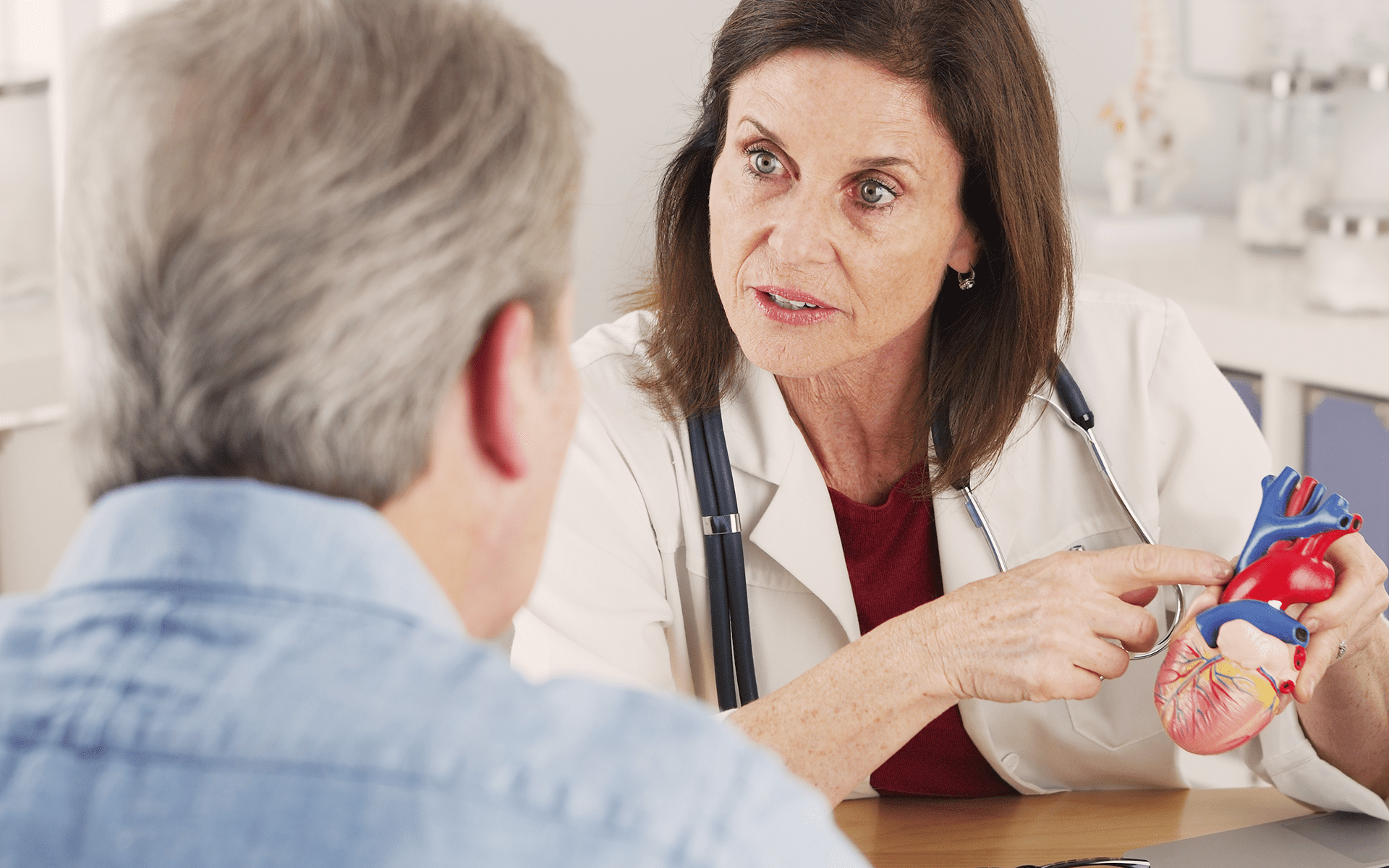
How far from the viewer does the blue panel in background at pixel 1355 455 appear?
229 cm

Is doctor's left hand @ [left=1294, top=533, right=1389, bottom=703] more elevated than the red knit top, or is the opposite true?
doctor's left hand @ [left=1294, top=533, right=1389, bottom=703]

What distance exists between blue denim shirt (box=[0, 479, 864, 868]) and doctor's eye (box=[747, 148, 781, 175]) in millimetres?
973

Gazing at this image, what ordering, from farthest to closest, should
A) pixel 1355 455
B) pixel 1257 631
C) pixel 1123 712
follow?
pixel 1355 455 → pixel 1123 712 → pixel 1257 631

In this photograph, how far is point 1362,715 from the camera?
1.31 m

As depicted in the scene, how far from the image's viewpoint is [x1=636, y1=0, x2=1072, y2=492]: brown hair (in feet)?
4.61

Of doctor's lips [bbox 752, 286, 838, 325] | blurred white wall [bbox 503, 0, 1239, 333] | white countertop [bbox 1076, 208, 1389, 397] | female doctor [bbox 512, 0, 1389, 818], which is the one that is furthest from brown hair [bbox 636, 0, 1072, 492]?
blurred white wall [bbox 503, 0, 1239, 333]

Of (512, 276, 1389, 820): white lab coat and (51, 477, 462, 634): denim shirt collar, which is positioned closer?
(51, 477, 462, 634): denim shirt collar

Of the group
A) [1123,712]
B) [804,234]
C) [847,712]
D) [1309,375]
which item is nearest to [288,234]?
[847,712]

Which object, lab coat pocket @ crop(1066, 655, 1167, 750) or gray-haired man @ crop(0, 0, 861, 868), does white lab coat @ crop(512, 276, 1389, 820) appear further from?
gray-haired man @ crop(0, 0, 861, 868)

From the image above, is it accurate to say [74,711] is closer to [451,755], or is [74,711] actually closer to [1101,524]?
[451,755]

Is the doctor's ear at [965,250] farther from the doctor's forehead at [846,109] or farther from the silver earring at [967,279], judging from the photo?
the doctor's forehead at [846,109]

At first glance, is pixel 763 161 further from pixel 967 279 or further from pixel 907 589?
pixel 907 589

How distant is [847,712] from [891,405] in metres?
0.51

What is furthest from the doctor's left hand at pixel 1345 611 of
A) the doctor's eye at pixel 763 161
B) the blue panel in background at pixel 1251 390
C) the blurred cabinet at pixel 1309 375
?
the blue panel in background at pixel 1251 390
